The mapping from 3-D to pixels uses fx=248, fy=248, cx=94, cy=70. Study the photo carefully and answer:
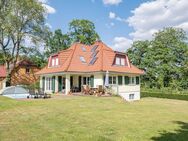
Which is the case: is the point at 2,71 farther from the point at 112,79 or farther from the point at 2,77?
the point at 112,79

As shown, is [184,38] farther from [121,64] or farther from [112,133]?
[112,133]

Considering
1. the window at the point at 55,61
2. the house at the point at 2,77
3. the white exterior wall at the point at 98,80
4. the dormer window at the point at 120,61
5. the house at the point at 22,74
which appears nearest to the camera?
the white exterior wall at the point at 98,80

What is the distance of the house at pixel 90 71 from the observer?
29.9 m

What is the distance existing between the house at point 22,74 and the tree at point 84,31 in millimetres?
13184

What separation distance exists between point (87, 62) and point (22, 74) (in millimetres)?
18473

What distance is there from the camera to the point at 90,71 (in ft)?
98.1

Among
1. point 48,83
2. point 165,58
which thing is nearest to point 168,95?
point 165,58

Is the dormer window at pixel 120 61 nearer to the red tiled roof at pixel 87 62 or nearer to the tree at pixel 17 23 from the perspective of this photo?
the red tiled roof at pixel 87 62

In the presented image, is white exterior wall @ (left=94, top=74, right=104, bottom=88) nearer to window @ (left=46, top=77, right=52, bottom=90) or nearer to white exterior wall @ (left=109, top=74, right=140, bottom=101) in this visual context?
white exterior wall @ (left=109, top=74, right=140, bottom=101)

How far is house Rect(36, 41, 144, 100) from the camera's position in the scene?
98.0 ft

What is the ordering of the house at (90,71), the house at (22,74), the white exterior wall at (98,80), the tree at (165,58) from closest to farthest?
the white exterior wall at (98,80), the house at (90,71), the house at (22,74), the tree at (165,58)

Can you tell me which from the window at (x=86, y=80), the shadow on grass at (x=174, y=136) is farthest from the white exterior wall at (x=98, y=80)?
the shadow on grass at (x=174, y=136)

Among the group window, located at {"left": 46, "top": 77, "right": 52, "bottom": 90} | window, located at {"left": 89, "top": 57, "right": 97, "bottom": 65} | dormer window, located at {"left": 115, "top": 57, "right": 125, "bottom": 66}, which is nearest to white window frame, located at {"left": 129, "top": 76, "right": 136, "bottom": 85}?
dormer window, located at {"left": 115, "top": 57, "right": 125, "bottom": 66}

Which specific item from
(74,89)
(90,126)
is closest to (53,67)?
(74,89)
